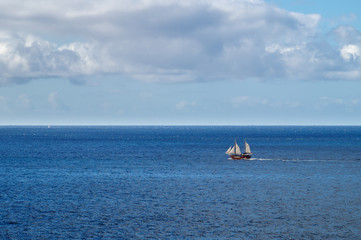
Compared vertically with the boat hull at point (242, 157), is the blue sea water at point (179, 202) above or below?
below

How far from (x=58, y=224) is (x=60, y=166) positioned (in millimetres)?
74424

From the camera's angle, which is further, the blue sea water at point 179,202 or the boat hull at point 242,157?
the boat hull at point 242,157

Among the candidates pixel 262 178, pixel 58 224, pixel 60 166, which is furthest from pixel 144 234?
pixel 60 166

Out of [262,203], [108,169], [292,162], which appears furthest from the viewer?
[292,162]

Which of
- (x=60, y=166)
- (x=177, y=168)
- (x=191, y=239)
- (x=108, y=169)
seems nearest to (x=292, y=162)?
(x=177, y=168)

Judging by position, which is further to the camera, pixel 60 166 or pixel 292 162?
pixel 292 162

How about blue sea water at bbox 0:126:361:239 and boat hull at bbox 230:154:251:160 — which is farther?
boat hull at bbox 230:154:251:160

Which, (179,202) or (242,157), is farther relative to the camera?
(242,157)

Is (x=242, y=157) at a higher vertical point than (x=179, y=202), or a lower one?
higher

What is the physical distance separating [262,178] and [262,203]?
108 feet

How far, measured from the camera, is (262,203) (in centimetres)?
7531

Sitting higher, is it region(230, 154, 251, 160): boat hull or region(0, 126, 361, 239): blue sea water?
region(230, 154, 251, 160): boat hull

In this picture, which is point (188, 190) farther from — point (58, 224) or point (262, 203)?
point (58, 224)

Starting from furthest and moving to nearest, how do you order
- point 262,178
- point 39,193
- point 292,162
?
point 292,162, point 262,178, point 39,193
